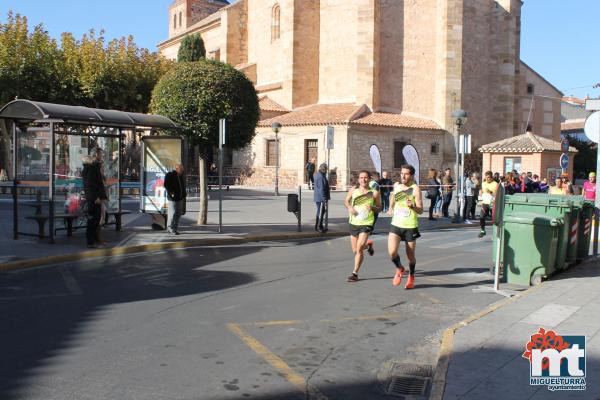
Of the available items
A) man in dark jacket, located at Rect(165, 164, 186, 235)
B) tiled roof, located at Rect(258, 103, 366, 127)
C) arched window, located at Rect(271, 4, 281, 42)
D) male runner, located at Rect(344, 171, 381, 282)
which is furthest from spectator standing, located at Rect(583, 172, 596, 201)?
arched window, located at Rect(271, 4, 281, 42)

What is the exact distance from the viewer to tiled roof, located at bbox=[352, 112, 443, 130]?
112ft

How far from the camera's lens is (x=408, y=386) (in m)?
4.91

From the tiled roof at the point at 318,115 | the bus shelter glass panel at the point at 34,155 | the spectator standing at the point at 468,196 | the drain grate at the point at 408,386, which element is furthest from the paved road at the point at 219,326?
the tiled roof at the point at 318,115

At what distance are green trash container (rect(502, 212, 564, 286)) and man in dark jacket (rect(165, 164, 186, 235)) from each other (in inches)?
279

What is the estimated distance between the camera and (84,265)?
10.3 m

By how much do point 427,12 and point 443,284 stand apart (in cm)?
3163

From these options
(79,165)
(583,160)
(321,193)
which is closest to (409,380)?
(321,193)

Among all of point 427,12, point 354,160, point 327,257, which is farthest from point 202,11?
point 327,257

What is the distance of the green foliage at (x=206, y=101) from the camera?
577 inches

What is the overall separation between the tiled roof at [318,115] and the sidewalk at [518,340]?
25.9 meters

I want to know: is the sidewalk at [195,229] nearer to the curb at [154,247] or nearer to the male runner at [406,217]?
the curb at [154,247]

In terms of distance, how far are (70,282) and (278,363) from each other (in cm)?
464

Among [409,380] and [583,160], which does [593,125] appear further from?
[583,160]

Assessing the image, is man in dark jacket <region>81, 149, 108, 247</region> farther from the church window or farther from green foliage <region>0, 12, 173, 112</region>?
the church window
